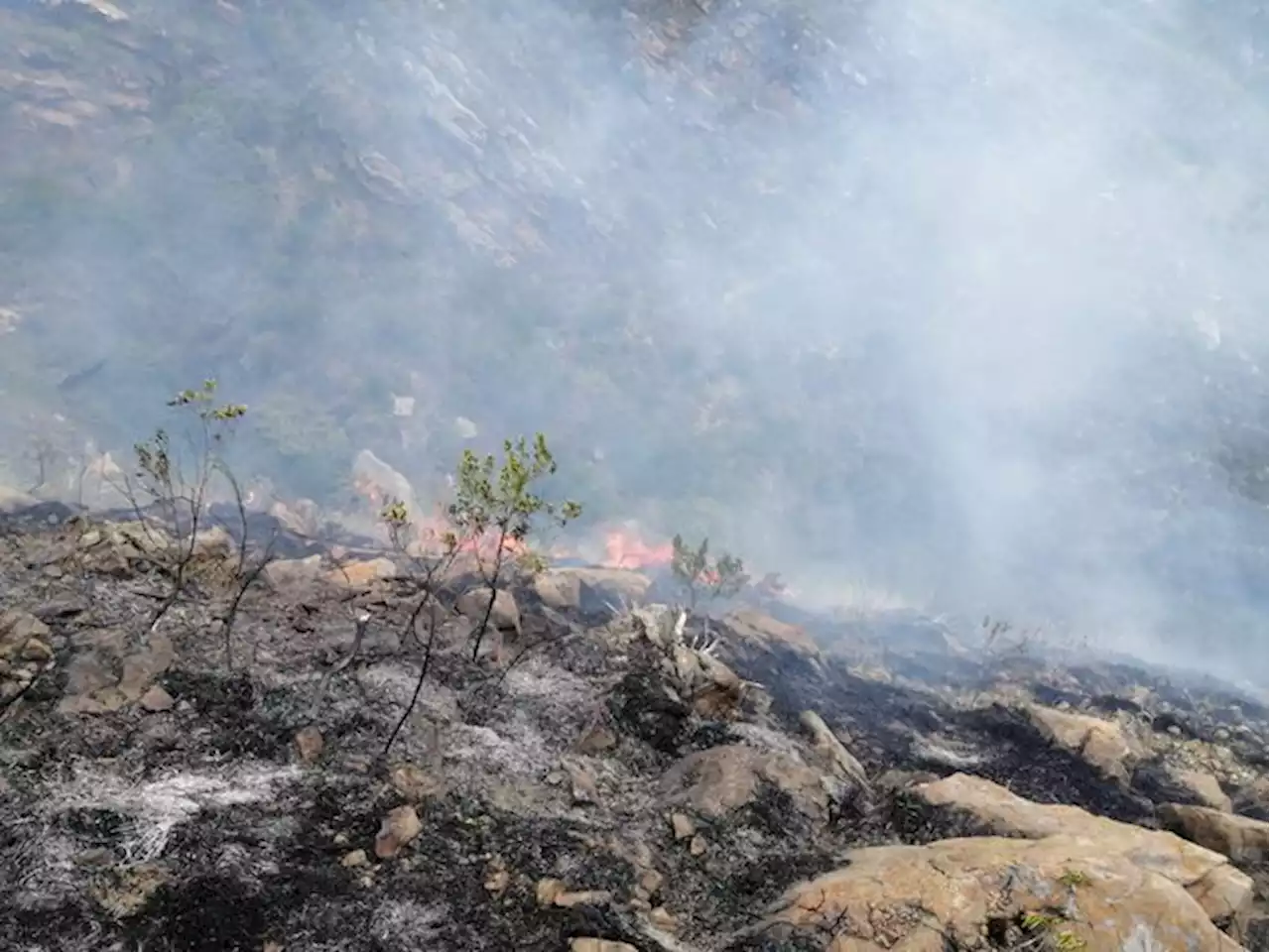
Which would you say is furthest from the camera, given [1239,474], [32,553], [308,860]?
[1239,474]

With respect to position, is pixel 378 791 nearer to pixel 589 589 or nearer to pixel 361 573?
pixel 361 573

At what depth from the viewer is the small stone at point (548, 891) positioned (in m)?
5.19

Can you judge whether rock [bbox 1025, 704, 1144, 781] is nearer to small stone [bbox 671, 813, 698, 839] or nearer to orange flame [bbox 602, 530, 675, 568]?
small stone [bbox 671, 813, 698, 839]

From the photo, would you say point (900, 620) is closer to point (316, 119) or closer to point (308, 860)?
point (308, 860)

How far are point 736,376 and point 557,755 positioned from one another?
4560 cm

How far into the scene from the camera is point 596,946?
475 centimetres

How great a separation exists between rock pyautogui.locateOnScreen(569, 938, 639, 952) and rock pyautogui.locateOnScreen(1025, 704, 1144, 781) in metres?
7.83

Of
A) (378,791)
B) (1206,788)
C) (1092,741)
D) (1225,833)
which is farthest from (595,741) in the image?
(1206,788)

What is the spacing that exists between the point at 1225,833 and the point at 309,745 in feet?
26.1

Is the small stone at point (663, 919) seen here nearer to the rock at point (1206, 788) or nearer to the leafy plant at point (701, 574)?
the rock at point (1206, 788)

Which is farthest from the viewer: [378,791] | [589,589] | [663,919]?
[589,589]

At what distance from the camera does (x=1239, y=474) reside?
171 ft

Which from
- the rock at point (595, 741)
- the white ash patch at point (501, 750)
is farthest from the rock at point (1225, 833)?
the white ash patch at point (501, 750)

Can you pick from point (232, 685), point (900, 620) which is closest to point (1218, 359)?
point (900, 620)
